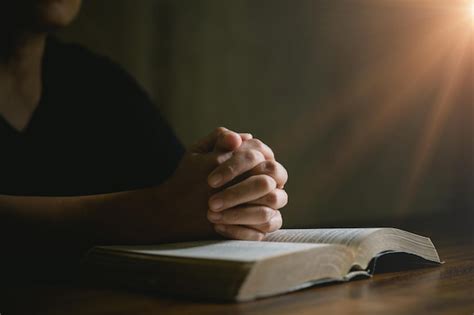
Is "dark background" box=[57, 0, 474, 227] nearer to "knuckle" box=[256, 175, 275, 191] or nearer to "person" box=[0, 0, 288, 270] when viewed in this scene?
"person" box=[0, 0, 288, 270]

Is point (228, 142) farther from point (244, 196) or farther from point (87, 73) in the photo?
point (87, 73)

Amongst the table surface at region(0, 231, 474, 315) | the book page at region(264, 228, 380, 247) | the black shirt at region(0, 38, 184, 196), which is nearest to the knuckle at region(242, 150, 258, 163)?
the book page at region(264, 228, 380, 247)

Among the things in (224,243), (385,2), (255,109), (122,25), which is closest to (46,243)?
(224,243)

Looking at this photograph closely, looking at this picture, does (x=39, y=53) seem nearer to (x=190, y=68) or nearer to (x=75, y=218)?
(x=190, y=68)

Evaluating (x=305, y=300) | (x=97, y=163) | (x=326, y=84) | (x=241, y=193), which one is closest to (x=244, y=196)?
(x=241, y=193)

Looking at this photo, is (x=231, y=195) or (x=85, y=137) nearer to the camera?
(x=231, y=195)

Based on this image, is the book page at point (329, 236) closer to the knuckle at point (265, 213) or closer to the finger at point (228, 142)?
the knuckle at point (265, 213)

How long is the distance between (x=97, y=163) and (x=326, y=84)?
1.17 m

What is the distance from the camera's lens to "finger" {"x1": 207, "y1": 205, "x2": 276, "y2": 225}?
722 mm

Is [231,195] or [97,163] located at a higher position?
[231,195]

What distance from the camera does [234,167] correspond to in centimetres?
75

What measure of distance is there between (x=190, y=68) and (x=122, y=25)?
0.28 m

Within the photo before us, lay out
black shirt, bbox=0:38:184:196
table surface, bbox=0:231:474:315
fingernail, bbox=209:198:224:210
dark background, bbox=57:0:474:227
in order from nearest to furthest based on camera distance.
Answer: table surface, bbox=0:231:474:315, fingernail, bbox=209:198:224:210, black shirt, bbox=0:38:184:196, dark background, bbox=57:0:474:227

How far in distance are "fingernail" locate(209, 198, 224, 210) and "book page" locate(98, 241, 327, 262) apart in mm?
52
